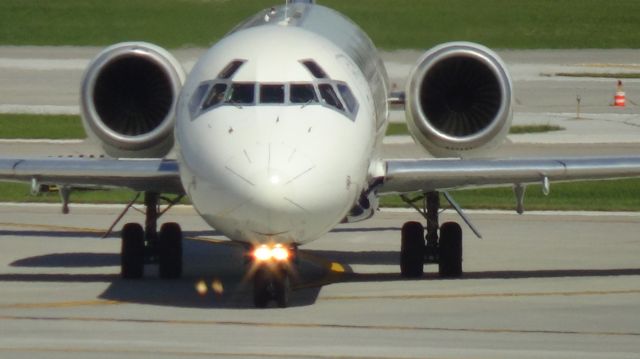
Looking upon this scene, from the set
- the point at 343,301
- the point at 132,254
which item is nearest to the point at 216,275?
the point at 132,254

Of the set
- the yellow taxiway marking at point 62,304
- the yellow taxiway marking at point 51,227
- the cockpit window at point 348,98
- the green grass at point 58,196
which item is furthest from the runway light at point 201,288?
the green grass at point 58,196

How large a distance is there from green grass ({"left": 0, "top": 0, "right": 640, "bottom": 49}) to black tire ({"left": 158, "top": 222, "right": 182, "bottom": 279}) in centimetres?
4960

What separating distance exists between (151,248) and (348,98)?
3.73 meters

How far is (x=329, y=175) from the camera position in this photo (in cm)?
1574

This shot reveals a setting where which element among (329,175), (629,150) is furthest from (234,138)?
(629,150)

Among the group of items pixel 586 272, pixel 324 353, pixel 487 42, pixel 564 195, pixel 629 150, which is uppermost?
pixel 487 42

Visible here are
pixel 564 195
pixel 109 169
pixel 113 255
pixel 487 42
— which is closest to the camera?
pixel 109 169

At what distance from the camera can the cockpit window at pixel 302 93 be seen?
53.6 feet

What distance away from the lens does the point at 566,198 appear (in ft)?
94.2

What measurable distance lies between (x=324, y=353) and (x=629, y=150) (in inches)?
914

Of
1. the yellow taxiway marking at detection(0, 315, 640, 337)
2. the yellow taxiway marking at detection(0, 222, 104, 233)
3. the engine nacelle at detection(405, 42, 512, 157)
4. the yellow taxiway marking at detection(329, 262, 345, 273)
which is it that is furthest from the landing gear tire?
the yellow taxiway marking at detection(0, 222, 104, 233)

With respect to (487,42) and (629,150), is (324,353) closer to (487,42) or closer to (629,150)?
(629,150)

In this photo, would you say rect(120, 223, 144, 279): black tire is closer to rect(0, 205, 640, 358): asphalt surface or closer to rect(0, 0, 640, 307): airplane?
rect(0, 0, 640, 307): airplane

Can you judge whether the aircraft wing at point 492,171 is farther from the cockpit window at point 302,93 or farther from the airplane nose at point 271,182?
the airplane nose at point 271,182
